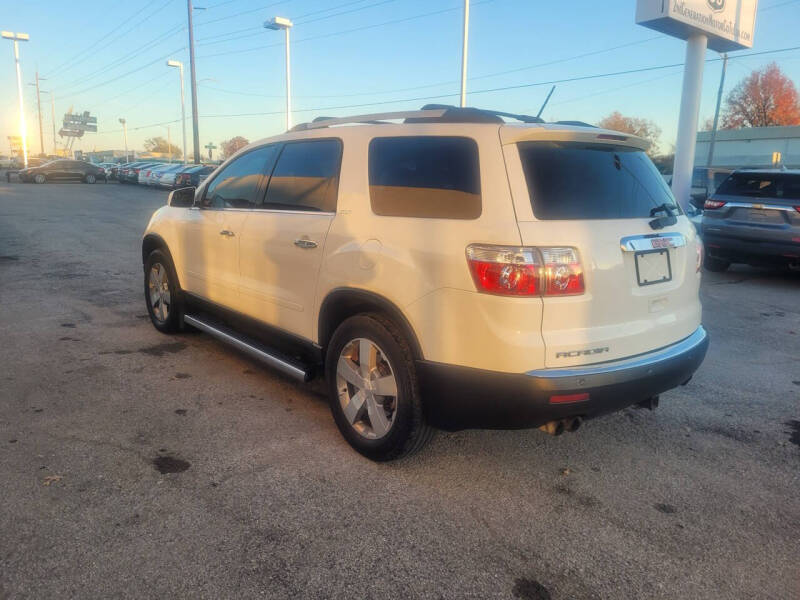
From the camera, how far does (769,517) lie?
3045 millimetres

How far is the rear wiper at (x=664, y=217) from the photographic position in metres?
3.34

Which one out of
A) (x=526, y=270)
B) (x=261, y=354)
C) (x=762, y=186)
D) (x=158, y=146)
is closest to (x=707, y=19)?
(x=762, y=186)

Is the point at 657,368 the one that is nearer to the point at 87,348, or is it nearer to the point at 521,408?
the point at 521,408

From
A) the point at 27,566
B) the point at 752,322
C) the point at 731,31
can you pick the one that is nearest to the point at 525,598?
the point at 27,566

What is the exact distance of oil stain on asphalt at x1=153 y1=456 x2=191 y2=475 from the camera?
11.1 ft

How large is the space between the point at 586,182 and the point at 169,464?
2.67 meters

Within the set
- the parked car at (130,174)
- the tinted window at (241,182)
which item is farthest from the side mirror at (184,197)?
the parked car at (130,174)

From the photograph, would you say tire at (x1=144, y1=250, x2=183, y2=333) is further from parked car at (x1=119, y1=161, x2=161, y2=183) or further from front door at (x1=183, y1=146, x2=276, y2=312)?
parked car at (x1=119, y1=161, x2=161, y2=183)

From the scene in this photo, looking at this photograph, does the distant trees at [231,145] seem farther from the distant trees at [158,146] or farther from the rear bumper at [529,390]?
the rear bumper at [529,390]

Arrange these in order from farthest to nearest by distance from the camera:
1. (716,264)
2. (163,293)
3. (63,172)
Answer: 1. (63,172)
2. (716,264)
3. (163,293)

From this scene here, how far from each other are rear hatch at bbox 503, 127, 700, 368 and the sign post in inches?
444

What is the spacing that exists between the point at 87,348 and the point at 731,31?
15368 mm

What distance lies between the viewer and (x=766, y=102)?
71.1 metres

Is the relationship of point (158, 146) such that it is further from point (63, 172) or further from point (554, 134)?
point (554, 134)
